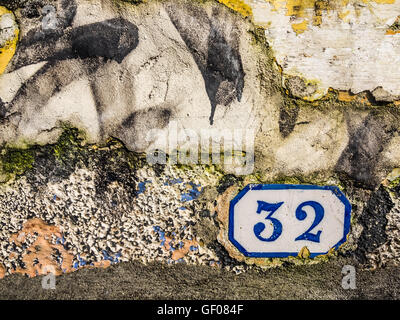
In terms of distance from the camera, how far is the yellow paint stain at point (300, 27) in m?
1.68

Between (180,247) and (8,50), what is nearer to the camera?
(8,50)

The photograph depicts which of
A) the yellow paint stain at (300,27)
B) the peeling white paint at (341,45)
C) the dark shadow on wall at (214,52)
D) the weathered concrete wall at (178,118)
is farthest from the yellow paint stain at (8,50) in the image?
the yellow paint stain at (300,27)

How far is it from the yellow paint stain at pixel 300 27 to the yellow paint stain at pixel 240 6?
240 mm

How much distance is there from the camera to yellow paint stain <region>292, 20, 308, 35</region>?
5.51 feet

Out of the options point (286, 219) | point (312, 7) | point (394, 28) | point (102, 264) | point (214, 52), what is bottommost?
point (102, 264)

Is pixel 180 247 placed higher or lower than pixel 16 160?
lower

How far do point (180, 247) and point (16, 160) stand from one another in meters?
0.98

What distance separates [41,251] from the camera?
1.73 metres

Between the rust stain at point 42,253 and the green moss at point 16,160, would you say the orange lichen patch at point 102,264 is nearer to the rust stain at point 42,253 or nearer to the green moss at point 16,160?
the rust stain at point 42,253

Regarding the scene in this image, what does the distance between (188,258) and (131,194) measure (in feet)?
1.52

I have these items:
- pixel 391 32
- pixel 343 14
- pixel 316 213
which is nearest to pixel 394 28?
pixel 391 32

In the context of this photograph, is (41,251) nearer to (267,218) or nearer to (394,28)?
(267,218)

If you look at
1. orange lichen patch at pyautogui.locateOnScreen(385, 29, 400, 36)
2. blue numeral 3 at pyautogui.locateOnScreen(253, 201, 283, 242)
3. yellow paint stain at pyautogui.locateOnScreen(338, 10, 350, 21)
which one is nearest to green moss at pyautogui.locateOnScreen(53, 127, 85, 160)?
blue numeral 3 at pyautogui.locateOnScreen(253, 201, 283, 242)
